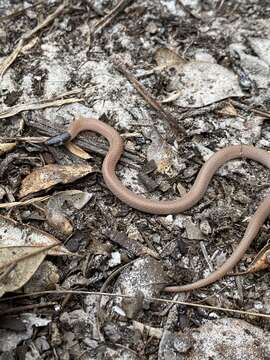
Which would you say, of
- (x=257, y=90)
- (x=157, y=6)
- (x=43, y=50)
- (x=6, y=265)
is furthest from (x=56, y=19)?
(x=6, y=265)

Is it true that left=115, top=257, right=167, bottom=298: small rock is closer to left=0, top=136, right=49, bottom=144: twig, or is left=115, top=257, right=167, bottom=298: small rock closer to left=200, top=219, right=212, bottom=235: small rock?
left=200, top=219, right=212, bottom=235: small rock

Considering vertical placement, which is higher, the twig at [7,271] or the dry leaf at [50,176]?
the dry leaf at [50,176]

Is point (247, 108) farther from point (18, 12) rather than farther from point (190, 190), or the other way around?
point (18, 12)

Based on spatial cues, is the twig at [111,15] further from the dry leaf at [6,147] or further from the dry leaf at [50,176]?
the dry leaf at [50,176]

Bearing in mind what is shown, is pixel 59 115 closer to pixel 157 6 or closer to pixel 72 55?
pixel 72 55

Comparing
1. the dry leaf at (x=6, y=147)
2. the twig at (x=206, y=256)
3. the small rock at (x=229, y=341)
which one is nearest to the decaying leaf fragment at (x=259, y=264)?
the twig at (x=206, y=256)
